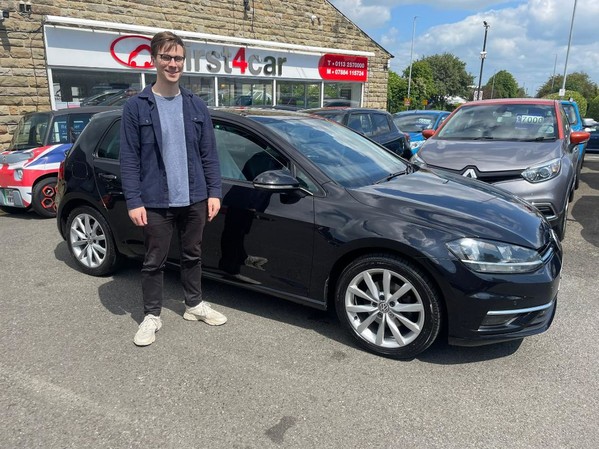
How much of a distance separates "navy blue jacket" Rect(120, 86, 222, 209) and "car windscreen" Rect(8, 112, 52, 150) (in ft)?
17.2

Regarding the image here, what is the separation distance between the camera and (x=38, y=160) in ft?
22.8

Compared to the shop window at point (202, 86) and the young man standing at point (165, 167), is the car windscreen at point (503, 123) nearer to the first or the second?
the young man standing at point (165, 167)

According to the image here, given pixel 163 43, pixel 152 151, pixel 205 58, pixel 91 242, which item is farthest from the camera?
pixel 205 58

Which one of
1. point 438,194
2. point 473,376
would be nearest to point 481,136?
point 438,194

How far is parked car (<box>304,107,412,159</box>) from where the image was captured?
832 cm

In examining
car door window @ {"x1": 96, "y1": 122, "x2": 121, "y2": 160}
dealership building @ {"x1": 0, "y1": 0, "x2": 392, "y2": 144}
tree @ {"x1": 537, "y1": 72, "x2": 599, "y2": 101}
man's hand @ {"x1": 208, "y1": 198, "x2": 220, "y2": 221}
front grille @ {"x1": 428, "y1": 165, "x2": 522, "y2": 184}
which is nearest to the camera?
man's hand @ {"x1": 208, "y1": 198, "x2": 220, "y2": 221}

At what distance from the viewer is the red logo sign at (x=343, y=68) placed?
57.7 ft

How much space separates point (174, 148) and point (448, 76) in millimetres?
73235

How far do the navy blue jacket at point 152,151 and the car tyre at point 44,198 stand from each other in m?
4.74

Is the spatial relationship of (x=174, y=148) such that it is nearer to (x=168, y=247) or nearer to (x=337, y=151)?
(x=168, y=247)

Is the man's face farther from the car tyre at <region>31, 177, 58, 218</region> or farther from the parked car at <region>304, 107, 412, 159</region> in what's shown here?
the parked car at <region>304, 107, 412, 159</region>

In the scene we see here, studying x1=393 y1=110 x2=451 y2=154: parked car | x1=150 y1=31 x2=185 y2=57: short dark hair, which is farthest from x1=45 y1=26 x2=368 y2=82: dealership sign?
x1=393 y1=110 x2=451 y2=154: parked car

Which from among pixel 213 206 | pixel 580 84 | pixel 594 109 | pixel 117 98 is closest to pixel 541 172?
pixel 213 206

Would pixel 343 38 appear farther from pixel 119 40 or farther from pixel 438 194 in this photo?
pixel 438 194
